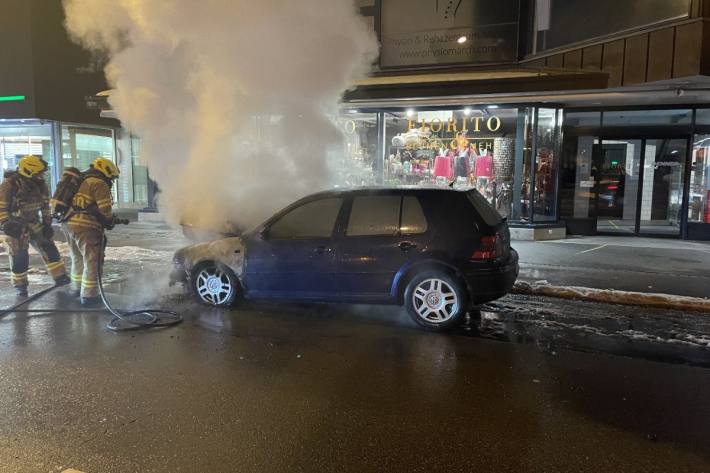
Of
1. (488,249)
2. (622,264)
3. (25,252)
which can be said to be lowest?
(622,264)

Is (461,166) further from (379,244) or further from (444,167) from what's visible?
(379,244)

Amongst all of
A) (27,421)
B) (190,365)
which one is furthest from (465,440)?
(27,421)

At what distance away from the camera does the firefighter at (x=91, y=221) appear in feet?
21.6

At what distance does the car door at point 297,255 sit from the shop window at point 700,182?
9845 millimetres

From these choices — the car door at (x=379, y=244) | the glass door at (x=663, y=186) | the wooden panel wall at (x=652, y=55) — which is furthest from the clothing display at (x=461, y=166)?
the car door at (x=379, y=244)

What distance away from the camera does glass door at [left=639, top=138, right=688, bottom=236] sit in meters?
12.5

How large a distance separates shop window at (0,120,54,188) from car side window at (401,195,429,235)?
14.3 metres

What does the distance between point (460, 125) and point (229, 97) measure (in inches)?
262

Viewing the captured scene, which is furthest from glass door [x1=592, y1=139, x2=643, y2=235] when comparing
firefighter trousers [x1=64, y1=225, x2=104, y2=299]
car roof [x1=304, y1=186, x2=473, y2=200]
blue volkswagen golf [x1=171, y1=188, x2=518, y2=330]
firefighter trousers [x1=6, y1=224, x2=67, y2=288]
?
firefighter trousers [x1=6, y1=224, x2=67, y2=288]

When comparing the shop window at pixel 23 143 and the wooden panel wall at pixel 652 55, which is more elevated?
the wooden panel wall at pixel 652 55

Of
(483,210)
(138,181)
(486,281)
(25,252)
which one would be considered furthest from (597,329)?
(138,181)

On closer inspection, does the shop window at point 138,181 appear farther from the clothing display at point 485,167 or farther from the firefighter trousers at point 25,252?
the clothing display at point 485,167

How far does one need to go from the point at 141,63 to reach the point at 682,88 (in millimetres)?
9054

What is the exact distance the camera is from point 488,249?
220 inches
